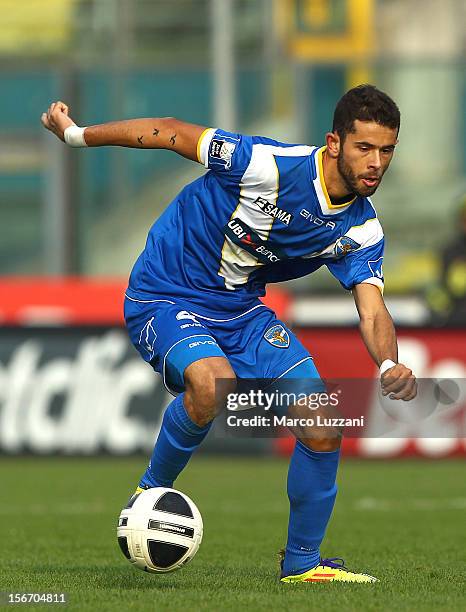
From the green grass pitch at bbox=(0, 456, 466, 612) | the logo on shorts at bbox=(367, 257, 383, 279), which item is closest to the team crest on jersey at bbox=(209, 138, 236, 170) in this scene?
the logo on shorts at bbox=(367, 257, 383, 279)

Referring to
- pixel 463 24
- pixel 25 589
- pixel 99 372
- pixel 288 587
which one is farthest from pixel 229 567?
pixel 463 24

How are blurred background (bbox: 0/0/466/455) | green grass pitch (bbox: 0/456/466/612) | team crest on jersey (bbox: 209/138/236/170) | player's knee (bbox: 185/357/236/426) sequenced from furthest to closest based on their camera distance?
blurred background (bbox: 0/0/466/455) → team crest on jersey (bbox: 209/138/236/170) → player's knee (bbox: 185/357/236/426) → green grass pitch (bbox: 0/456/466/612)

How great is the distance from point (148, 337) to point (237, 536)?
226 centimetres

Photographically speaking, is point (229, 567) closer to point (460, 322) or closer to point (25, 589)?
point (25, 589)

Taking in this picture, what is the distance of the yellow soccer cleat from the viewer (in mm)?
5875

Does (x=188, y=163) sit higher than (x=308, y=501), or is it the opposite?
(x=188, y=163)

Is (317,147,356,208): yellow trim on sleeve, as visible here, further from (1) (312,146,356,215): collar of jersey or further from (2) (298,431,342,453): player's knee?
(2) (298,431,342,453): player's knee

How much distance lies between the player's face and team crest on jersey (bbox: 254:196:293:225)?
316 millimetres

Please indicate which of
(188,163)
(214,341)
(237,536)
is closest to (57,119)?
(214,341)

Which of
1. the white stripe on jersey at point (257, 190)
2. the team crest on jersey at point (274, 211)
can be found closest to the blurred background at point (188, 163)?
the white stripe on jersey at point (257, 190)

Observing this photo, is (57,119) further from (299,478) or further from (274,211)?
(299,478)

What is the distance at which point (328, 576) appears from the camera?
5.91m

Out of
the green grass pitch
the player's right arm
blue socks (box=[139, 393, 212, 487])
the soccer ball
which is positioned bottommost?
the green grass pitch

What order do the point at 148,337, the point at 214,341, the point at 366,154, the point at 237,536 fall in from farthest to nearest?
the point at 237,536 < the point at 148,337 < the point at 214,341 < the point at 366,154
